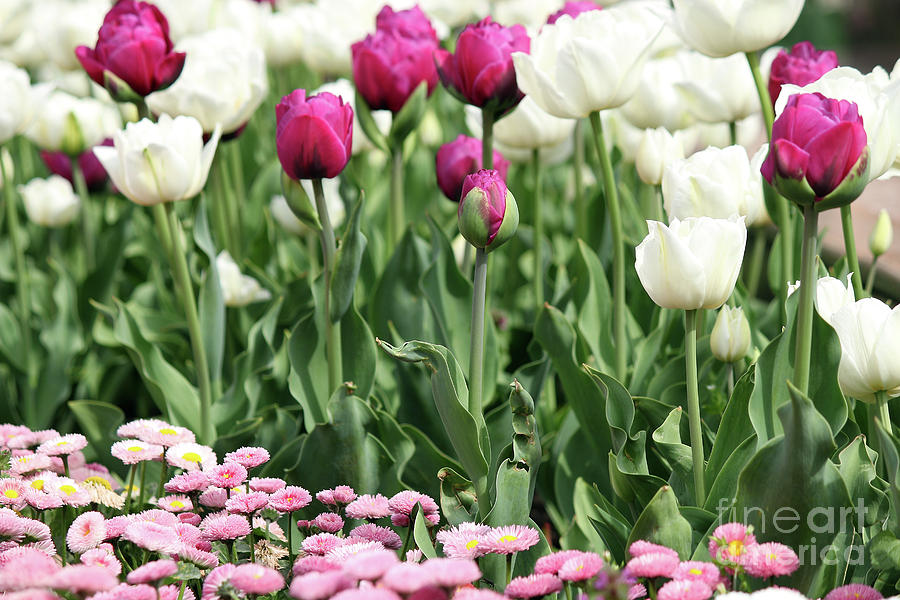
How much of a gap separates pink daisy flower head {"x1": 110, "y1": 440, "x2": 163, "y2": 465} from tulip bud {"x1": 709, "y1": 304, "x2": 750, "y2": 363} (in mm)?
846

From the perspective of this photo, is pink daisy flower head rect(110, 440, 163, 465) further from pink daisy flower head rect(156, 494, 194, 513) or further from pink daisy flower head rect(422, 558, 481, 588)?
pink daisy flower head rect(422, 558, 481, 588)

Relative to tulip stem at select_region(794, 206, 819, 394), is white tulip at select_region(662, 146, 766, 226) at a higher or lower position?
higher

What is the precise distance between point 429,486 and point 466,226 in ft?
1.99

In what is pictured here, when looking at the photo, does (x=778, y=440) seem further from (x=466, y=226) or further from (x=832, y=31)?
(x=832, y=31)

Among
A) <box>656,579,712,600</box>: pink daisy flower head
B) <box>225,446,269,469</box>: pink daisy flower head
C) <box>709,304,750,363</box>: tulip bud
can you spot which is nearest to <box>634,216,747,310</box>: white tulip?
<box>709,304,750,363</box>: tulip bud

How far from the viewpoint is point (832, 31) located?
11.1m

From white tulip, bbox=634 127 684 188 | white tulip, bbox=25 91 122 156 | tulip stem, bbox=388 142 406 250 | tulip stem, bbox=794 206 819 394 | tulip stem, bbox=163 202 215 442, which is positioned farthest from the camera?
white tulip, bbox=25 91 122 156

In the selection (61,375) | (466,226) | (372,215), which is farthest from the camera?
(372,215)

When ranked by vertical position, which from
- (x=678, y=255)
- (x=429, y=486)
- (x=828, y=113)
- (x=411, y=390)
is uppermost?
(x=828, y=113)

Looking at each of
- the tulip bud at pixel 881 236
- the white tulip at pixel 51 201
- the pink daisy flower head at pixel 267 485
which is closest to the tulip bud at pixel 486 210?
the pink daisy flower head at pixel 267 485

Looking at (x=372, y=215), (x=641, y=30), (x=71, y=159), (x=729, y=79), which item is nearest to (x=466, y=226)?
(x=641, y=30)

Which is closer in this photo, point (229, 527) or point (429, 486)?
A: point (229, 527)

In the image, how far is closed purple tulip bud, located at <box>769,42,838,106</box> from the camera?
1.57 m

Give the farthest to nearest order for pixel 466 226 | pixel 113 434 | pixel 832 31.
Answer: pixel 832 31, pixel 113 434, pixel 466 226
